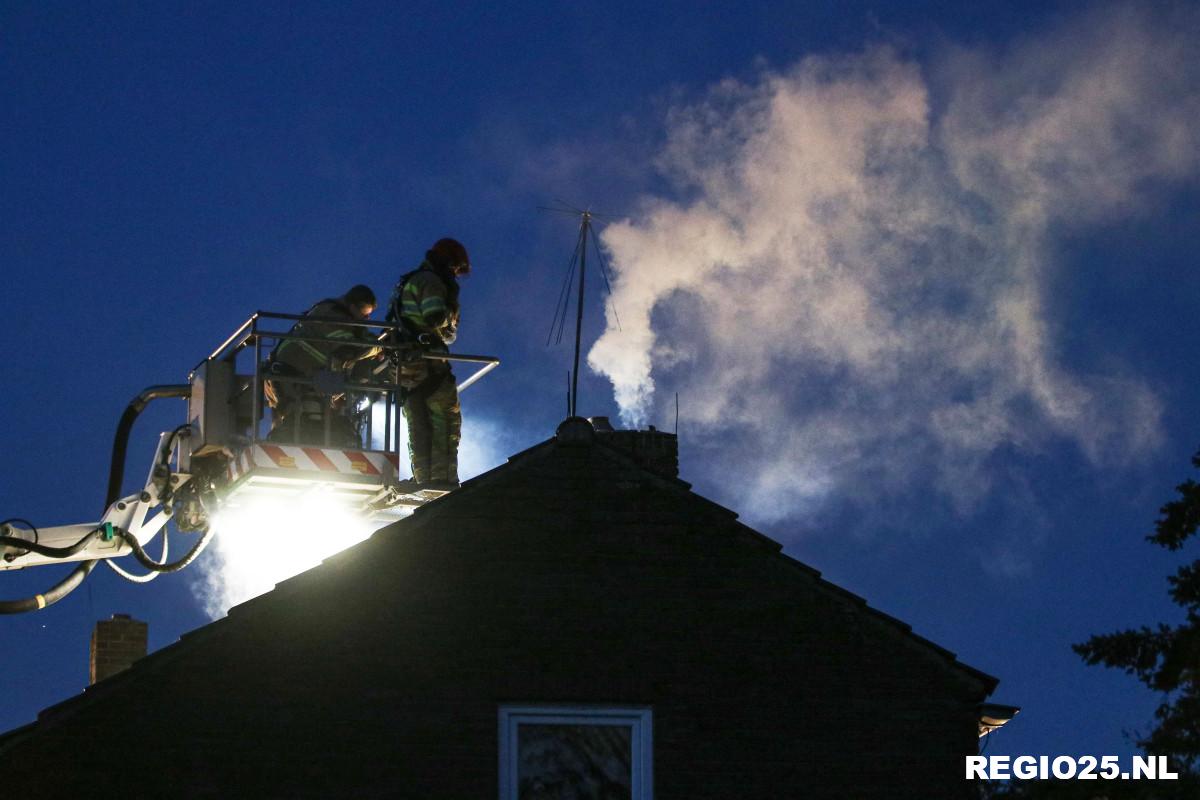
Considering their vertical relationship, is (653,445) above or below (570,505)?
above

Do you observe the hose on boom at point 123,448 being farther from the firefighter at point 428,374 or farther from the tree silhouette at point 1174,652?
the tree silhouette at point 1174,652

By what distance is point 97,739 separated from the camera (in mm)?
15914

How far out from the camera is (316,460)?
18.5 m

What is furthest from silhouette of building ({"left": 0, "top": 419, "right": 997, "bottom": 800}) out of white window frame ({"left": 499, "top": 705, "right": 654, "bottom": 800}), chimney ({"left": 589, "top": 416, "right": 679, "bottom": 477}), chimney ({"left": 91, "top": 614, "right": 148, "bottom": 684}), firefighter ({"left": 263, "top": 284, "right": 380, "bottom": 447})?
chimney ({"left": 91, "top": 614, "right": 148, "bottom": 684})

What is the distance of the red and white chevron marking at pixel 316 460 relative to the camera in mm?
18344

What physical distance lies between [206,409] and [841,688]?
623cm

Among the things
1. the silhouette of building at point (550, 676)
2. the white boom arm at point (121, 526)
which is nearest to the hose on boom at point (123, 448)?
the white boom arm at point (121, 526)

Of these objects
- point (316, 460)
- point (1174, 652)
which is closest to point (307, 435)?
point (316, 460)

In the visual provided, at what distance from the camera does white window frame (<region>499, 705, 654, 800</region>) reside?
1669 cm

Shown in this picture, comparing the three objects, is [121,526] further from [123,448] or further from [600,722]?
[600,722]

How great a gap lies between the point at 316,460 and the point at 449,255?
258 centimetres

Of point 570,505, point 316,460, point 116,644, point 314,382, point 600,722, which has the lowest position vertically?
point 600,722

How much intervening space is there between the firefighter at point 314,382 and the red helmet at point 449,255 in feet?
3.46

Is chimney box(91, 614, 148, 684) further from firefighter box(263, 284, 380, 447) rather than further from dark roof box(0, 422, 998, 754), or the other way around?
dark roof box(0, 422, 998, 754)
